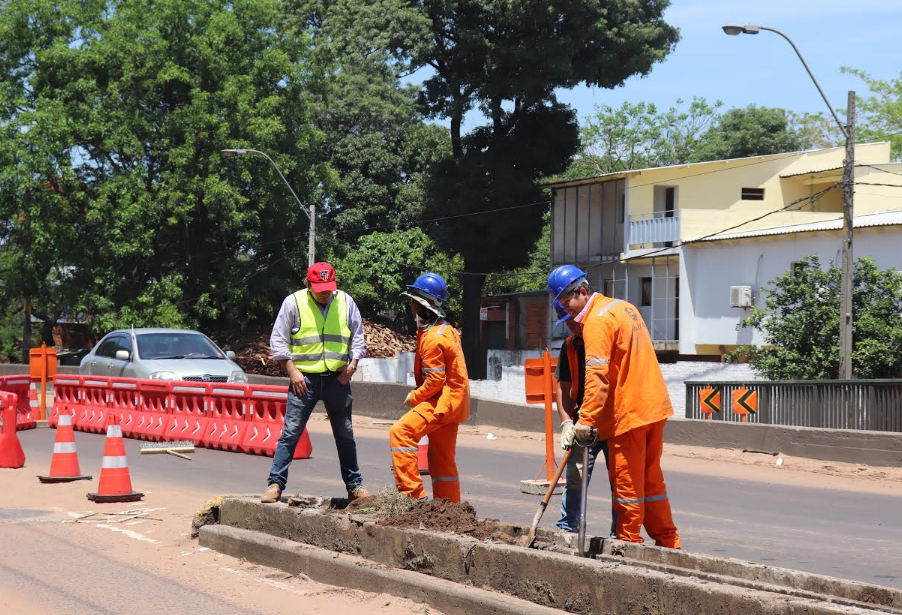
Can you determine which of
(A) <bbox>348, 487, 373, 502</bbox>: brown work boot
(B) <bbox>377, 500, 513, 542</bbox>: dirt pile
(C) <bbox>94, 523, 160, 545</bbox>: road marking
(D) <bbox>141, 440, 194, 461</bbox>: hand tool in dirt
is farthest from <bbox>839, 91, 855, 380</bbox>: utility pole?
(B) <bbox>377, 500, 513, 542</bbox>: dirt pile

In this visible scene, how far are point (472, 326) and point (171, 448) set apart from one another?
3069 cm

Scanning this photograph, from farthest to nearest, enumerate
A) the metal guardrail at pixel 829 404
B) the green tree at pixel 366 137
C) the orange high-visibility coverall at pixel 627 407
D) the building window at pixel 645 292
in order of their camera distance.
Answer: the green tree at pixel 366 137 < the building window at pixel 645 292 < the metal guardrail at pixel 829 404 < the orange high-visibility coverall at pixel 627 407

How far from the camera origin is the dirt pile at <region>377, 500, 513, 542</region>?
22.3 ft

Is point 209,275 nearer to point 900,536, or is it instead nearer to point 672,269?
point 672,269

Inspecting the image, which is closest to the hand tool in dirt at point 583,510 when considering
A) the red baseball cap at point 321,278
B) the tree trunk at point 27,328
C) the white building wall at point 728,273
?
the red baseball cap at point 321,278

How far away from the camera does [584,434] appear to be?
21.4 feet

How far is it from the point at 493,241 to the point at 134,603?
1483 inches

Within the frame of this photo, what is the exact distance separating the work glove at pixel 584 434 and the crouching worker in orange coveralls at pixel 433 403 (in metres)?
1.39

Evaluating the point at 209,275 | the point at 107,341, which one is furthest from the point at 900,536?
the point at 209,275

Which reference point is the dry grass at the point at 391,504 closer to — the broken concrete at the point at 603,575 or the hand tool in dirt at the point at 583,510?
the broken concrete at the point at 603,575

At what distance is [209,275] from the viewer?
4488 centimetres

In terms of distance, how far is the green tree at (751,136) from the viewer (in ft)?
200

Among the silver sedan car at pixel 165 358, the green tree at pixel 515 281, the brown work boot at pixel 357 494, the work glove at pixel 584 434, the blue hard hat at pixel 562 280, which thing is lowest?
the brown work boot at pixel 357 494

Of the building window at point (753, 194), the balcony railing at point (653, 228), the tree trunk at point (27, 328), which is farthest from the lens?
the tree trunk at point (27, 328)
